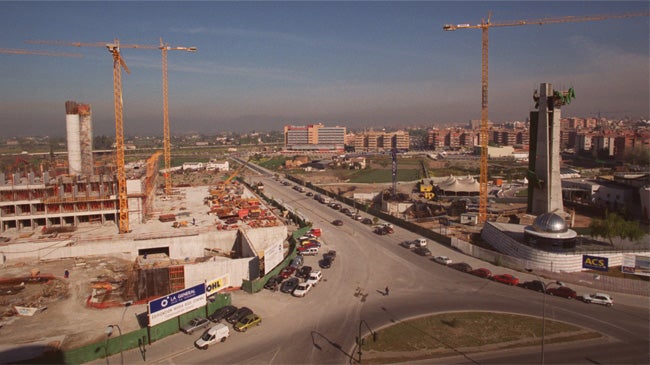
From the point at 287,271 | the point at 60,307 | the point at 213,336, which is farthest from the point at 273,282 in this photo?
the point at 60,307

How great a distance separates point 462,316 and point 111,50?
36.4 meters

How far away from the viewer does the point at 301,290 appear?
23.6 metres

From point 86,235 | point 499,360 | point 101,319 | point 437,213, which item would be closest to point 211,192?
point 86,235

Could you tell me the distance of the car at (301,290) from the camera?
23312mm

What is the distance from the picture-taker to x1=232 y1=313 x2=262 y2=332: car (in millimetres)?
19297

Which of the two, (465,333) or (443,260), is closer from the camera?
(465,333)

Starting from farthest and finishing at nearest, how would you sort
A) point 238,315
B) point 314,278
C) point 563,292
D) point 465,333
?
point 314,278 < point 563,292 < point 238,315 < point 465,333

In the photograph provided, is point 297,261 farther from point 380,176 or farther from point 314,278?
point 380,176

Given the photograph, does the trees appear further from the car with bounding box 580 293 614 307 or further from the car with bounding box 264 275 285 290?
the car with bounding box 264 275 285 290

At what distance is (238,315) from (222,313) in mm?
950

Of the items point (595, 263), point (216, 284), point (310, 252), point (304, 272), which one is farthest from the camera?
point (310, 252)

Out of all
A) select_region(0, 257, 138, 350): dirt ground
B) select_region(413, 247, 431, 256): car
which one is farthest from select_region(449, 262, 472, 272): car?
select_region(0, 257, 138, 350): dirt ground

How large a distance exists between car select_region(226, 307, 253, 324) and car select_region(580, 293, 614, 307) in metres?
17.3

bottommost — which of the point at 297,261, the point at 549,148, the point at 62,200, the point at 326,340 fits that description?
the point at 326,340
